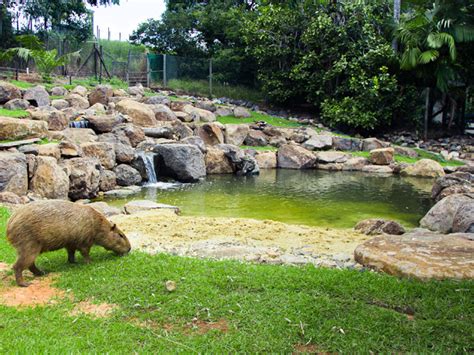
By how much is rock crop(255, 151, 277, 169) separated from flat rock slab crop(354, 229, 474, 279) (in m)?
14.2

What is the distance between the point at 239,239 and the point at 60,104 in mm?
14289

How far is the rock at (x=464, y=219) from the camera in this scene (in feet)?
Answer: 29.8

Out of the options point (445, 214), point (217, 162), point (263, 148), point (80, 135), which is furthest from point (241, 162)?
point (445, 214)

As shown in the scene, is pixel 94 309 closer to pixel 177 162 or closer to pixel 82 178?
pixel 82 178

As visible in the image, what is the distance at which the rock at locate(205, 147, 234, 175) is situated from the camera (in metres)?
19.2

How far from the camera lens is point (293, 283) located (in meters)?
5.30

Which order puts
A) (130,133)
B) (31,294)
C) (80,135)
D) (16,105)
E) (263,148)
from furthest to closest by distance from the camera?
(263,148) → (16,105) → (130,133) → (80,135) → (31,294)

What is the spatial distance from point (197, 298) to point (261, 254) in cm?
229

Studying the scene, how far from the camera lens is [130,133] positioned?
18.2 m

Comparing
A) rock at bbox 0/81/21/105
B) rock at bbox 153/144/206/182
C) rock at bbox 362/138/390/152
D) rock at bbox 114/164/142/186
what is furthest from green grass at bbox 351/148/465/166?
rock at bbox 0/81/21/105

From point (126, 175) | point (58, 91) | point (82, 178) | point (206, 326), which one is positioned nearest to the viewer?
point (206, 326)

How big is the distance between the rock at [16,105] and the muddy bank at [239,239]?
10496 millimetres

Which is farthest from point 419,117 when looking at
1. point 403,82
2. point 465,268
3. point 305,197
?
point 465,268

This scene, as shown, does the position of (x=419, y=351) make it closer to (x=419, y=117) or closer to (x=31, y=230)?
(x=31, y=230)
